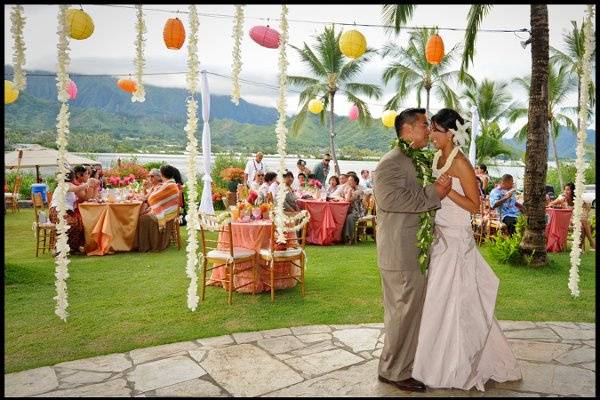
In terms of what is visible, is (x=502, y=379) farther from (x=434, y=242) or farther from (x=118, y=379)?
(x=118, y=379)

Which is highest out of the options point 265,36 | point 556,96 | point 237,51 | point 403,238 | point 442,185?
point 556,96

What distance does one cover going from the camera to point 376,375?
3326 millimetres

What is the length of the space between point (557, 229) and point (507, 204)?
0.95 m

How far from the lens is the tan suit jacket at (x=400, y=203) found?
9.74 ft

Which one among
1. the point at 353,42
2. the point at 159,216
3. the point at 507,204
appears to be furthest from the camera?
the point at 507,204

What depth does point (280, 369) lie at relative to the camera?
3459 millimetres

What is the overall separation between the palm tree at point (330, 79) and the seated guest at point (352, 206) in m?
10.0

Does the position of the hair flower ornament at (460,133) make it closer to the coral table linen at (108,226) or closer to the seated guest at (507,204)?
the seated guest at (507,204)

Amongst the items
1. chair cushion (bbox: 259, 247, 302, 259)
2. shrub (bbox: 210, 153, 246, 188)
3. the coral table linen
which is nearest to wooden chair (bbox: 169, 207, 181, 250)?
the coral table linen

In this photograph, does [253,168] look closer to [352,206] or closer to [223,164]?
[352,206]

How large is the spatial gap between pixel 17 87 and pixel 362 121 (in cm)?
1974

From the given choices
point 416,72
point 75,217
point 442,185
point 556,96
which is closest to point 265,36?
point 75,217

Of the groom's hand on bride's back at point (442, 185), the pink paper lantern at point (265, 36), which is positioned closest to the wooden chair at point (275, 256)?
the groom's hand on bride's back at point (442, 185)

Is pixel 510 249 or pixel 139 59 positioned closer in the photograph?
pixel 139 59
